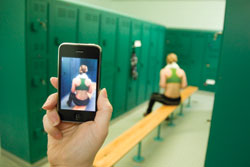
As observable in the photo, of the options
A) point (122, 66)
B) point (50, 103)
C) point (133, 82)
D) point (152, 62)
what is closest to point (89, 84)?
point (50, 103)

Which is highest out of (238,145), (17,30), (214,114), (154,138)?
(17,30)

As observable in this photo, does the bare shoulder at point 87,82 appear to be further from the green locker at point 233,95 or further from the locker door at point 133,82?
the locker door at point 133,82

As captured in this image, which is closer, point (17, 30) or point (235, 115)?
point (235, 115)

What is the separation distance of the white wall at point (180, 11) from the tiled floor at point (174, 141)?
3329 millimetres

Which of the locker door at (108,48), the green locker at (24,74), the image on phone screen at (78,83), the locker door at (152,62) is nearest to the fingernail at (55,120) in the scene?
the image on phone screen at (78,83)

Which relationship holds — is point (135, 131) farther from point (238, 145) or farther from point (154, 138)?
point (238, 145)

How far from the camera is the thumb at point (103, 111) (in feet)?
3.33

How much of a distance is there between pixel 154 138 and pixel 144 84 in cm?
192

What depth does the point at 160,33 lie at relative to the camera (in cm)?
607

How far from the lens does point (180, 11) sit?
7.65 meters

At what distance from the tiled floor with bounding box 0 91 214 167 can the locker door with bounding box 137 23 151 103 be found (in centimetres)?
30

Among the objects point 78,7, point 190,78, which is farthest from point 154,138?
point 190,78

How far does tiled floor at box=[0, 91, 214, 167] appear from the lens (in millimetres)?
2838

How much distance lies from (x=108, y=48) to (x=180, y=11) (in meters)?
4.96
